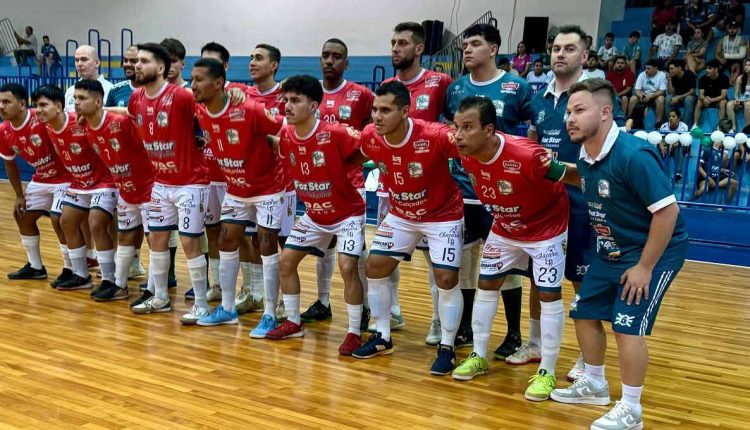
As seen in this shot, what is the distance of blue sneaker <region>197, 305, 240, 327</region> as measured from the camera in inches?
215

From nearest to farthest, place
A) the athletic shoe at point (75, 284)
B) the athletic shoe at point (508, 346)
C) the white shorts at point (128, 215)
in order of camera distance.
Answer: the athletic shoe at point (508, 346)
the white shorts at point (128, 215)
the athletic shoe at point (75, 284)

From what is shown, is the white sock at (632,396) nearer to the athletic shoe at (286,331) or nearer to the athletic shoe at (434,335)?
the athletic shoe at (434,335)

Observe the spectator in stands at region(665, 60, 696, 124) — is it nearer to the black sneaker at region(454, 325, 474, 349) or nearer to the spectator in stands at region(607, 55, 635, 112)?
the spectator in stands at region(607, 55, 635, 112)

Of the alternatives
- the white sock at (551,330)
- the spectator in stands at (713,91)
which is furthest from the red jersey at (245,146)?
the spectator in stands at (713,91)

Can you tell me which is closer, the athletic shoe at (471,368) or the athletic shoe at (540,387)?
the athletic shoe at (540,387)

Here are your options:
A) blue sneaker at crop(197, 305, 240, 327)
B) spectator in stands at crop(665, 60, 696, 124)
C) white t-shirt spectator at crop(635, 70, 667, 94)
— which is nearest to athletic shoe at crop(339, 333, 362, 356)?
blue sneaker at crop(197, 305, 240, 327)

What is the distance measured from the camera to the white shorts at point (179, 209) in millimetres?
5484

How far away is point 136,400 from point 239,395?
51 centimetres

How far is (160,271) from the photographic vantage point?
571 centimetres

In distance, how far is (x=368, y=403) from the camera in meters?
4.03

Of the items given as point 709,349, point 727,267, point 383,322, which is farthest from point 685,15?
point 383,322

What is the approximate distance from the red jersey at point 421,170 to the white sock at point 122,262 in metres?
2.31

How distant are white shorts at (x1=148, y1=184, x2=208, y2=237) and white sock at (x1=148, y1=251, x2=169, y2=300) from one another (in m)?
0.20

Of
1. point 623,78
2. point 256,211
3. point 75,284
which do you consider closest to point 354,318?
point 256,211
